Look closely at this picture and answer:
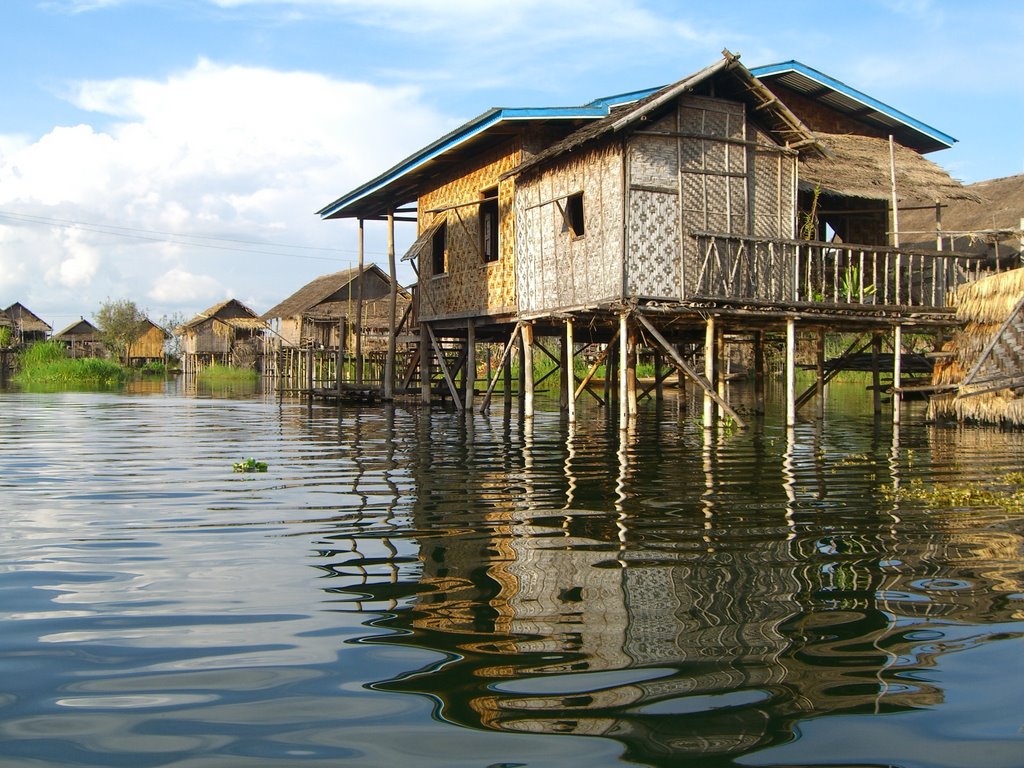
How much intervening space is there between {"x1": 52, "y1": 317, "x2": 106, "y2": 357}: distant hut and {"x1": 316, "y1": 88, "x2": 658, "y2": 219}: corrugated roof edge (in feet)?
191

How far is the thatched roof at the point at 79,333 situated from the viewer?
232ft

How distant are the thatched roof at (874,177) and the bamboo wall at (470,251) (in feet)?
16.8

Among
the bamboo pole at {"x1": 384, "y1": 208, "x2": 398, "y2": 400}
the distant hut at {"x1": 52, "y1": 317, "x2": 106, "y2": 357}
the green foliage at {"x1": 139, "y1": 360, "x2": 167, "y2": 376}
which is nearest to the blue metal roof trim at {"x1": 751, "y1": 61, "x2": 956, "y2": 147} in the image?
→ the bamboo pole at {"x1": 384, "y1": 208, "x2": 398, "y2": 400}

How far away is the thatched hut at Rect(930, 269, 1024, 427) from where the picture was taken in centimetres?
1408

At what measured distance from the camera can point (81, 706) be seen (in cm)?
279

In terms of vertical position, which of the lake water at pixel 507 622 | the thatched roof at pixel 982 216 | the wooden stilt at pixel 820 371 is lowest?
the lake water at pixel 507 622

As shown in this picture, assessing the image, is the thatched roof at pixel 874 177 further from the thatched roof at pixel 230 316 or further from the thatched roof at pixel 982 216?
the thatched roof at pixel 230 316

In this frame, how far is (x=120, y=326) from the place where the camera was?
67375 mm

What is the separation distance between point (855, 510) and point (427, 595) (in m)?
3.59

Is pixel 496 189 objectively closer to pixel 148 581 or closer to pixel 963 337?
pixel 963 337

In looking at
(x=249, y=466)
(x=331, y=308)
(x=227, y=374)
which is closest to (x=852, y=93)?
(x=249, y=466)

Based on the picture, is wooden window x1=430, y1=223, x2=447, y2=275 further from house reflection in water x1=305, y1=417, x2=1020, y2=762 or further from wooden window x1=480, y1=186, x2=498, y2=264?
house reflection in water x1=305, y1=417, x2=1020, y2=762

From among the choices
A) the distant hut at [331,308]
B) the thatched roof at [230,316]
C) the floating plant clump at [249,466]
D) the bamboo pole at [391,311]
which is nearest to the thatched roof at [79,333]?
Answer: the thatched roof at [230,316]

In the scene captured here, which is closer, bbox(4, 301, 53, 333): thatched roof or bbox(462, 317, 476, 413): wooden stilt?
bbox(462, 317, 476, 413): wooden stilt
